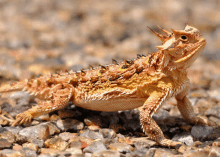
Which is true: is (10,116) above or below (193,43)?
below

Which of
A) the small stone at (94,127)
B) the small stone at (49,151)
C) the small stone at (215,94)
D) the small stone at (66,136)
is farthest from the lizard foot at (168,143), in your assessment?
the small stone at (215,94)

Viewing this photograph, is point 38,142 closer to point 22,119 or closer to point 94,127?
point 22,119

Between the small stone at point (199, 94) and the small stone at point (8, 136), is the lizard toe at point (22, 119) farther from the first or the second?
the small stone at point (199, 94)

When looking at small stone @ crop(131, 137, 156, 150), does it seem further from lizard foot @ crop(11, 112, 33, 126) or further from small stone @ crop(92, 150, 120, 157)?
lizard foot @ crop(11, 112, 33, 126)

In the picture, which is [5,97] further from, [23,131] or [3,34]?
[3,34]

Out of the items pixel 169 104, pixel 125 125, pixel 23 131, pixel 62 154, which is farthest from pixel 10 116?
pixel 169 104

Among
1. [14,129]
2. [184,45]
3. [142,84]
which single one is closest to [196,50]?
[184,45]

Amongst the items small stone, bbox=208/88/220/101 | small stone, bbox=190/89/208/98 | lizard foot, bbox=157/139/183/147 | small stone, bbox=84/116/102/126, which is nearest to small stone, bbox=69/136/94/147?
small stone, bbox=84/116/102/126
